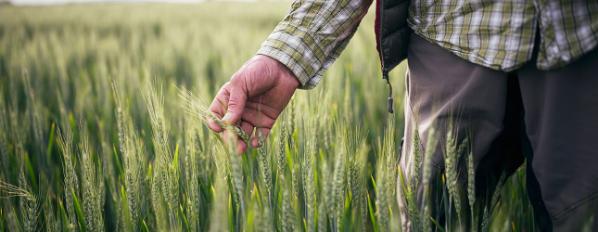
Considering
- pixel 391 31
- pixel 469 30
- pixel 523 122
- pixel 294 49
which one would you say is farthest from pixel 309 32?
pixel 523 122

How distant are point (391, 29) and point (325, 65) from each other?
0.21 meters

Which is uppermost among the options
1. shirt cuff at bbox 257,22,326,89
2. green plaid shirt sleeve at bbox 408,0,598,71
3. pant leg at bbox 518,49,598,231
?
shirt cuff at bbox 257,22,326,89

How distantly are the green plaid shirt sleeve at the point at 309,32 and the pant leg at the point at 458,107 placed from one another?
17 cm

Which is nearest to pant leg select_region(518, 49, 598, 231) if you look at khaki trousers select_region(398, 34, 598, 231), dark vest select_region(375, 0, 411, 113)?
khaki trousers select_region(398, 34, 598, 231)

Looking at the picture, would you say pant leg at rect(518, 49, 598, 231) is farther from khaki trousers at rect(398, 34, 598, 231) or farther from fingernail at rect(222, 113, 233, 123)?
fingernail at rect(222, 113, 233, 123)

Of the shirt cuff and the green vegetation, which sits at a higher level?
the shirt cuff

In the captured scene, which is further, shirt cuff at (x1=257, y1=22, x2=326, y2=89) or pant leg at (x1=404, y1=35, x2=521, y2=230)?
shirt cuff at (x1=257, y1=22, x2=326, y2=89)

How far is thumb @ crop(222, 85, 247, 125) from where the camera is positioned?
3.46 feet

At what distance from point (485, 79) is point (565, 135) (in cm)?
18

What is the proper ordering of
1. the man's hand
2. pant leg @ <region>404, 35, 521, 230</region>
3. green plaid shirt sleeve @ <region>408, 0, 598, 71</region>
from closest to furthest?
1. green plaid shirt sleeve @ <region>408, 0, 598, 71</region>
2. pant leg @ <region>404, 35, 521, 230</region>
3. the man's hand

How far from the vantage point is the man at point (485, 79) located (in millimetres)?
872

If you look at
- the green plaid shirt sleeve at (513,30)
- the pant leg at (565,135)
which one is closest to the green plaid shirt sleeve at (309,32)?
the green plaid shirt sleeve at (513,30)

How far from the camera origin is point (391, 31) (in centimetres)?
109

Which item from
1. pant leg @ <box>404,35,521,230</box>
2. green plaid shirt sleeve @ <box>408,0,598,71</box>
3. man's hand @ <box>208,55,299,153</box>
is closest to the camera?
green plaid shirt sleeve @ <box>408,0,598,71</box>
